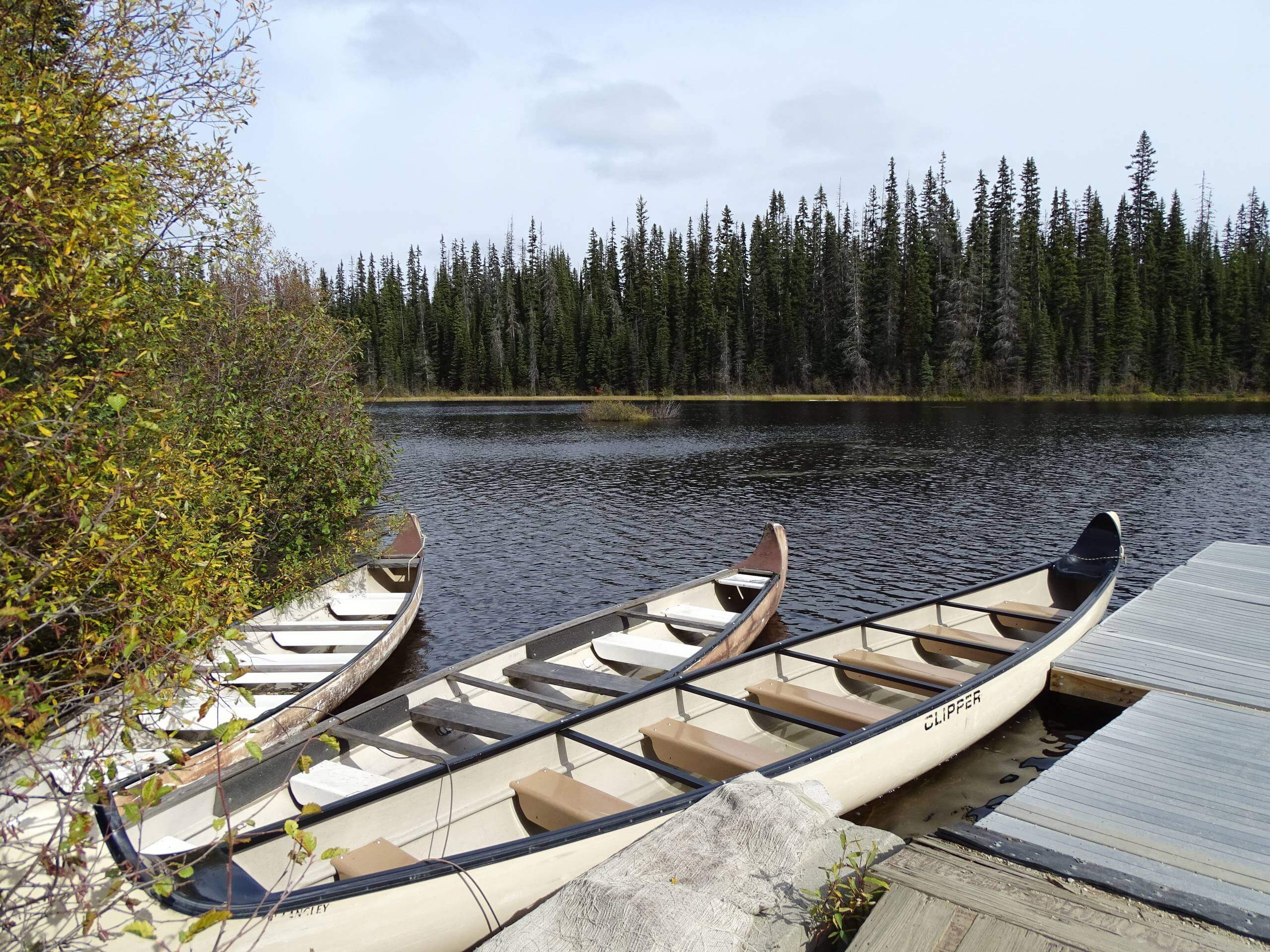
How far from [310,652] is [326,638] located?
2.55 feet

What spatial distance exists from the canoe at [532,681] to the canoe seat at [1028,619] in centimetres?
344

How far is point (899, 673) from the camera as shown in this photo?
31.4 ft

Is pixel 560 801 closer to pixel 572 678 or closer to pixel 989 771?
pixel 572 678

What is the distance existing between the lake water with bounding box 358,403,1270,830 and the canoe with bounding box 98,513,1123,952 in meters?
1.13

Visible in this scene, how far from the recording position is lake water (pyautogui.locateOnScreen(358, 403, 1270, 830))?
55.2 feet

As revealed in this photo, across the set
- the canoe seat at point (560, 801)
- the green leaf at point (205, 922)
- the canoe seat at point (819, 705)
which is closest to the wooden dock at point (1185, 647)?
the canoe seat at point (819, 705)

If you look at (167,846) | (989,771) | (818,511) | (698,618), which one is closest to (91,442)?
(167,846)

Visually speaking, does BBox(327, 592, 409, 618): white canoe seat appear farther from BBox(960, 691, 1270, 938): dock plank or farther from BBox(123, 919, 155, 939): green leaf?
BBox(123, 919, 155, 939): green leaf

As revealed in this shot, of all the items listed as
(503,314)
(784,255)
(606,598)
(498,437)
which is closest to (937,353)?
(784,255)

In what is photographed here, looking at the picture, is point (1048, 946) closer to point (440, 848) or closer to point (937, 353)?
point (440, 848)

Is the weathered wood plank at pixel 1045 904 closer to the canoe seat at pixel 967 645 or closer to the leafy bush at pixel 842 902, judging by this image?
the leafy bush at pixel 842 902

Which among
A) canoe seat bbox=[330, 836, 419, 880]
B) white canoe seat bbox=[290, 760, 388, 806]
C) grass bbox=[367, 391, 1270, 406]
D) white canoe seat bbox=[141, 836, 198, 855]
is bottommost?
white canoe seat bbox=[290, 760, 388, 806]

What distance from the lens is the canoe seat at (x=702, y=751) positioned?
739cm

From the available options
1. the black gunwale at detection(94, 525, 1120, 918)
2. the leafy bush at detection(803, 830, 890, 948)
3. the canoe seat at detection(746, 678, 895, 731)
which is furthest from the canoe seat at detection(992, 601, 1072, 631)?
the leafy bush at detection(803, 830, 890, 948)
